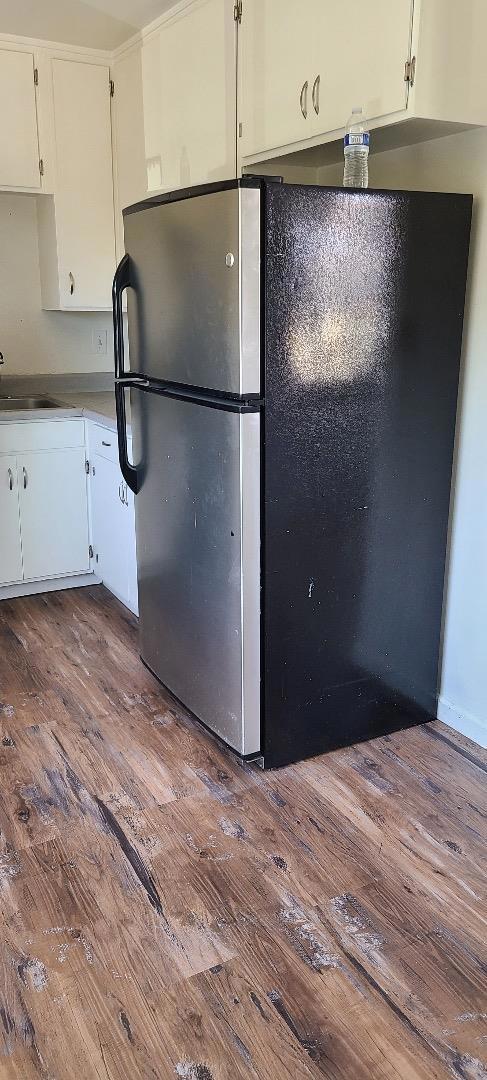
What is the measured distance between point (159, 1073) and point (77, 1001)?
0.23 meters

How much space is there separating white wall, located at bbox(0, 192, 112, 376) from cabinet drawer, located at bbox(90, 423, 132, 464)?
2.37 feet

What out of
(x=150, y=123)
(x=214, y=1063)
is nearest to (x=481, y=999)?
(x=214, y=1063)

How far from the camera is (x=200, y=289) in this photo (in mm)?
2119

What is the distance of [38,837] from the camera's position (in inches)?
80.5

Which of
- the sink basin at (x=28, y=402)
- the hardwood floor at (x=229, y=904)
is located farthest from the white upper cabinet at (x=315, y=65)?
the hardwood floor at (x=229, y=904)

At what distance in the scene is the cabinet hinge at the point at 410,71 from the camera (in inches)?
75.3

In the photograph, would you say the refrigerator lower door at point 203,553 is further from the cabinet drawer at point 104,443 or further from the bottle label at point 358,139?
the bottle label at point 358,139

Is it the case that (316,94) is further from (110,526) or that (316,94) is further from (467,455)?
(110,526)

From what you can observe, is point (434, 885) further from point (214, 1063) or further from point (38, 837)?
point (38, 837)

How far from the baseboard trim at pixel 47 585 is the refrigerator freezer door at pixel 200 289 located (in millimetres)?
1460

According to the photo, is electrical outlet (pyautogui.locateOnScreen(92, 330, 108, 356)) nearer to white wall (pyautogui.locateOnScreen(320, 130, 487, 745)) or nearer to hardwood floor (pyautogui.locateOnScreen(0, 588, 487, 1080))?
white wall (pyautogui.locateOnScreen(320, 130, 487, 745))

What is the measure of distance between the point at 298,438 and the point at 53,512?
5.75ft

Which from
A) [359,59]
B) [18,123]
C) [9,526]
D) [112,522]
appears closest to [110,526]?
[112,522]

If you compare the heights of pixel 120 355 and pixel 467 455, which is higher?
pixel 120 355
